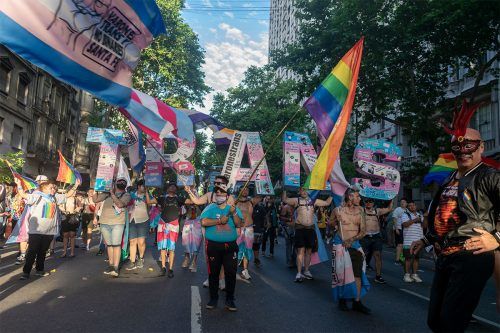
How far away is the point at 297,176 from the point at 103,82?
9.03 m

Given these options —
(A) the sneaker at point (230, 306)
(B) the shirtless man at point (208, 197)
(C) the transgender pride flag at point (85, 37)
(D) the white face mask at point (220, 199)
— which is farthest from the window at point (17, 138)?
(C) the transgender pride flag at point (85, 37)

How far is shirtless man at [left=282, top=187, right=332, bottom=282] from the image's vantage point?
9203 mm

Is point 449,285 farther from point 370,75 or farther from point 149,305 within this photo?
point 370,75

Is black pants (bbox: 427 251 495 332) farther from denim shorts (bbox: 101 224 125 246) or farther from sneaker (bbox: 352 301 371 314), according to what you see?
denim shorts (bbox: 101 224 125 246)

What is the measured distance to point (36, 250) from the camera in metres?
7.89

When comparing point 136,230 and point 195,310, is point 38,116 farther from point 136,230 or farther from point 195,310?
point 195,310

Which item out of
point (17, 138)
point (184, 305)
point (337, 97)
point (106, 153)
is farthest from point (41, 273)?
point (17, 138)

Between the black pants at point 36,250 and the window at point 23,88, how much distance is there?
2181cm

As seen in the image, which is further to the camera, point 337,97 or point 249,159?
point 249,159

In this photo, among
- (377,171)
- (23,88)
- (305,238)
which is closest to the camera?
(305,238)

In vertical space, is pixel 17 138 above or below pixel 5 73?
below

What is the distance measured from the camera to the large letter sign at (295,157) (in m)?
12.7

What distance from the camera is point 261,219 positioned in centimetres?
1279

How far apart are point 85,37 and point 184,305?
390cm
